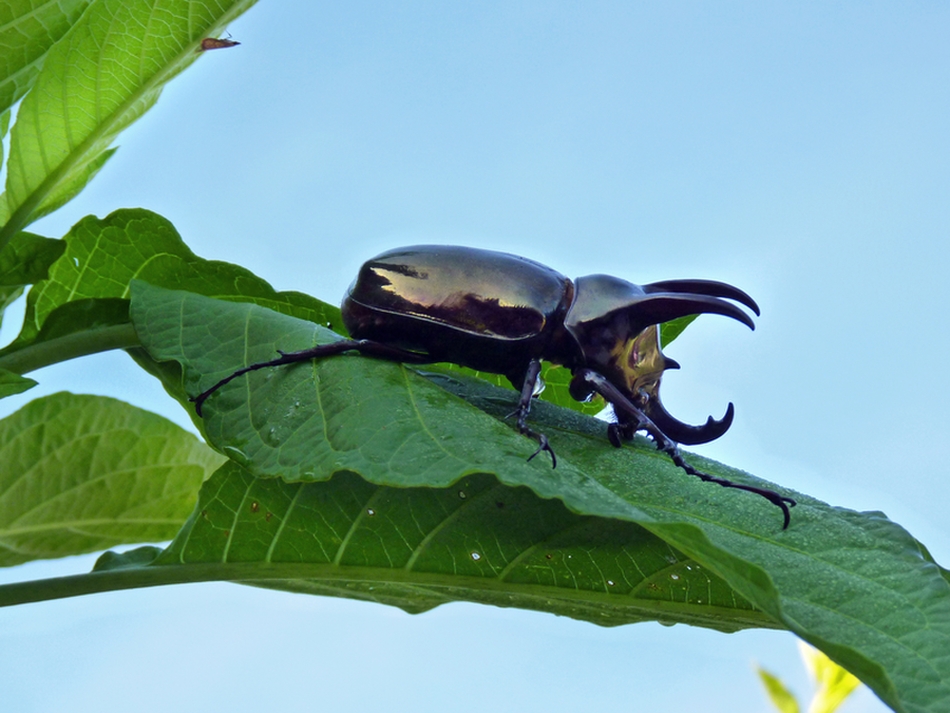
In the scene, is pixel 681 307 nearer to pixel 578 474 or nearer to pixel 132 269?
pixel 578 474

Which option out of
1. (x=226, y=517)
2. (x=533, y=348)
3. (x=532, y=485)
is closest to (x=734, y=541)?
(x=532, y=485)

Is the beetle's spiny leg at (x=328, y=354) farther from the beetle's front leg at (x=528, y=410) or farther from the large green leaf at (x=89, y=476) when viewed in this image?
the large green leaf at (x=89, y=476)

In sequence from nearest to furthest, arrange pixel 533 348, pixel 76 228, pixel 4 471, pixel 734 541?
pixel 734 541, pixel 533 348, pixel 76 228, pixel 4 471

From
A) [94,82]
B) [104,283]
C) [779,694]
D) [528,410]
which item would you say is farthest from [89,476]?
[779,694]

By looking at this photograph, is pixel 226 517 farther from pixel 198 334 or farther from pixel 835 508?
pixel 835 508

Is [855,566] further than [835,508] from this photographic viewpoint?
No

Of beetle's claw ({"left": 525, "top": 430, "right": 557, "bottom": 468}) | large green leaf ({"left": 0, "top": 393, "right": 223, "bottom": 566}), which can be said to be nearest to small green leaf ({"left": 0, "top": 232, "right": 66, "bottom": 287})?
large green leaf ({"left": 0, "top": 393, "right": 223, "bottom": 566})
